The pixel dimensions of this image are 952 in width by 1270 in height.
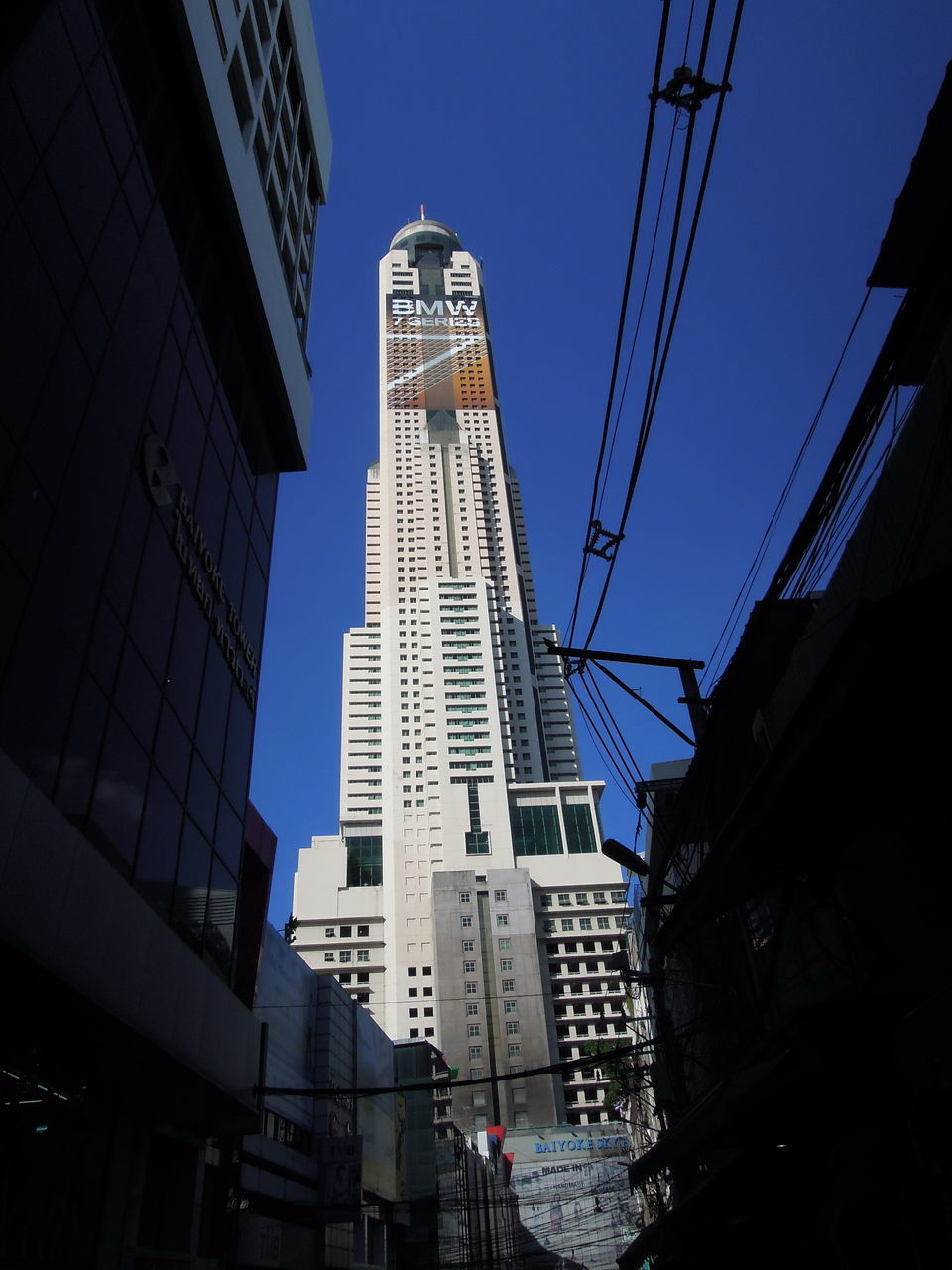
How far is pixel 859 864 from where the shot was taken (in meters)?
9.20

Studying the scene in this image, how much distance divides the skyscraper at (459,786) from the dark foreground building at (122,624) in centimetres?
7772

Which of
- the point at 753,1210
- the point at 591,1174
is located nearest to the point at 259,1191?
the point at 753,1210

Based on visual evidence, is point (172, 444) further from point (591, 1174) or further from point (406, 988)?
point (406, 988)

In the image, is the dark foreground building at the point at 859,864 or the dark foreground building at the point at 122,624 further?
the dark foreground building at the point at 122,624

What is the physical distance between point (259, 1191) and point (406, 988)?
3194 inches

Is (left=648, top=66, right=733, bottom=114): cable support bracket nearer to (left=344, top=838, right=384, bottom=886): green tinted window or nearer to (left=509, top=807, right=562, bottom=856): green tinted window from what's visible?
(left=509, top=807, right=562, bottom=856): green tinted window

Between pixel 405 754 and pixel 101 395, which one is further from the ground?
pixel 405 754

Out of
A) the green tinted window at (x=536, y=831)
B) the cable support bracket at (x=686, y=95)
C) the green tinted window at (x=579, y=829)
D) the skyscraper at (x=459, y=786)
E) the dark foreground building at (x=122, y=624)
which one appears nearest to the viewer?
the cable support bracket at (x=686, y=95)

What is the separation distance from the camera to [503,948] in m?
94.9

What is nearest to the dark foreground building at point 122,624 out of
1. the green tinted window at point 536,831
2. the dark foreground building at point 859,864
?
the dark foreground building at point 859,864

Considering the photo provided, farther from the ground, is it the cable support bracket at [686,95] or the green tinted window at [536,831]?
the green tinted window at [536,831]

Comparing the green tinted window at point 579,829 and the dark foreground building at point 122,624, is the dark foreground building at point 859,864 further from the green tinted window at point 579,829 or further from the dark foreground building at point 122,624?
the green tinted window at point 579,829

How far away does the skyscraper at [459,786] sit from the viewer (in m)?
92.8

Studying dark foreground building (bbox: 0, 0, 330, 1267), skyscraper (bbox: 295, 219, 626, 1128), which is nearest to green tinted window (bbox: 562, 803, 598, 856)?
skyscraper (bbox: 295, 219, 626, 1128)
